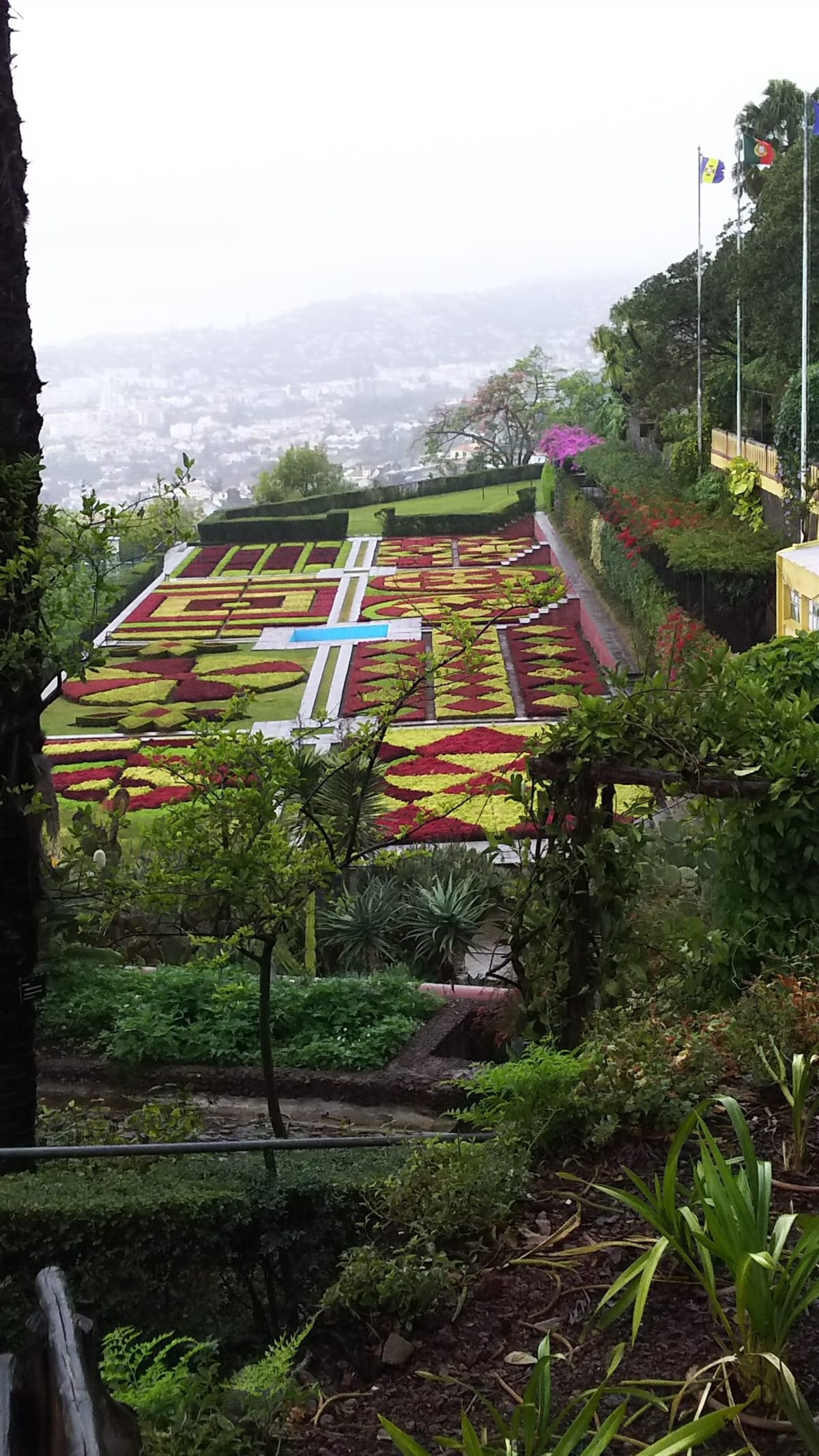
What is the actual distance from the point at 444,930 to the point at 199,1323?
18.7 feet

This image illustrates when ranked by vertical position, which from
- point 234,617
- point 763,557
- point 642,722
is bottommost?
point 234,617

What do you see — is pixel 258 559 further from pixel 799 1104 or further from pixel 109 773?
pixel 799 1104

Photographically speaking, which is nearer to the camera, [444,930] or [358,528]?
[444,930]

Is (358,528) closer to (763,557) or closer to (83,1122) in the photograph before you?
(763,557)

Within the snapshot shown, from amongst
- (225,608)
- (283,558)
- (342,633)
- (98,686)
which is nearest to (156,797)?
(98,686)

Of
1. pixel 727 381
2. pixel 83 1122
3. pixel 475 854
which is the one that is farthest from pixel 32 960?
pixel 727 381

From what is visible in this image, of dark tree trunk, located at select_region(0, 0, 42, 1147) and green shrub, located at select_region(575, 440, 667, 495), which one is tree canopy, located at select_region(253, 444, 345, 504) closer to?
green shrub, located at select_region(575, 440, 667, 495)

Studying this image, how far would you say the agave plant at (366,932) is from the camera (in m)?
9.46

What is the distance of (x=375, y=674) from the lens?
A: 71.7 ft

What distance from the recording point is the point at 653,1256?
2553 mm

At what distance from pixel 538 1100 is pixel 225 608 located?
2653 cm

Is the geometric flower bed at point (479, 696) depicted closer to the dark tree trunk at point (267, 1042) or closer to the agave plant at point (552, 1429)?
the dark tree trunk at point (267, 1042)

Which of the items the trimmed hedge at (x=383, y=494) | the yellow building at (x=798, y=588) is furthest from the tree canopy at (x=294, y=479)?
the yellow building at (x=798, y=588)

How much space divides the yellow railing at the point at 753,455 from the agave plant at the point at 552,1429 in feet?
56.8
